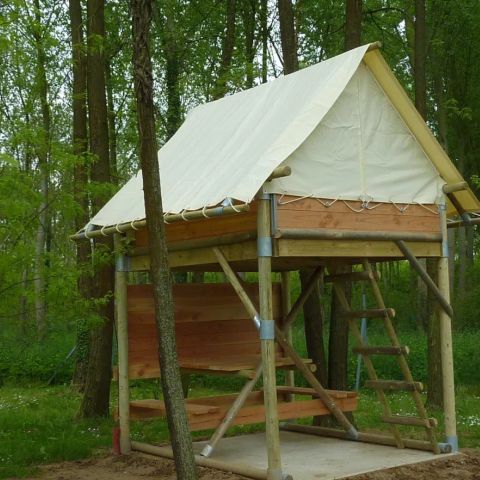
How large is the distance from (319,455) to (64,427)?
383 centimetres

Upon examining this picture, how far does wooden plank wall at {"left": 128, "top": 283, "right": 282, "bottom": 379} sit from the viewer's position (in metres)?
10.1

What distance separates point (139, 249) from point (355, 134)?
2999 mm

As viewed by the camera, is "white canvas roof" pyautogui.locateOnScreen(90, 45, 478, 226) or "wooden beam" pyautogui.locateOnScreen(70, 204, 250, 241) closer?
"wooden beam" pyautogui.locateOnScreen(70, 204, 250, 241)

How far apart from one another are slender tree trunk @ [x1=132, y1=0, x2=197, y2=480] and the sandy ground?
2168 millimetres

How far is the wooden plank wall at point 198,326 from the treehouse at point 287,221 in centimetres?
2

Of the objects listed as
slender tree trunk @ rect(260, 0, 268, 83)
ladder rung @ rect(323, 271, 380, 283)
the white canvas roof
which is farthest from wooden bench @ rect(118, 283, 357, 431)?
slender tree trunk @ rect(260, 0, 268, 83)

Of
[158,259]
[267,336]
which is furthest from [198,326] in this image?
[158,259]

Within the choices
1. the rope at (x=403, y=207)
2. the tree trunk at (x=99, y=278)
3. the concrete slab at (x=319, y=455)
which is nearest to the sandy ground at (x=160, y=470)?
the concrete slab at (x=319, y=455)

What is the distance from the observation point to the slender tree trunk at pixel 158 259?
627 centimetres

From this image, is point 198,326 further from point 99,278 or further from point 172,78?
point 172,78

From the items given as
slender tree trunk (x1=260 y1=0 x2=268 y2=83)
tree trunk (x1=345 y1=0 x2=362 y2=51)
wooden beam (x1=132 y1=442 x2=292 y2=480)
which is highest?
slender tree trunk (x1=260 y1=0 x2=268 y2=83)

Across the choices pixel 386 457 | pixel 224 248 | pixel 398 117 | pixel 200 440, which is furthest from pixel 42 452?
pixel 398 117

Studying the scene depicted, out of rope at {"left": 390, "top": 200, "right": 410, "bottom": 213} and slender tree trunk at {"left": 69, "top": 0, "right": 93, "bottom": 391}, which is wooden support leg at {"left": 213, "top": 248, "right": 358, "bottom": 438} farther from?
slender tree trunk at {"left": 69, "top": 0, "right": 93, "bottom": 391}

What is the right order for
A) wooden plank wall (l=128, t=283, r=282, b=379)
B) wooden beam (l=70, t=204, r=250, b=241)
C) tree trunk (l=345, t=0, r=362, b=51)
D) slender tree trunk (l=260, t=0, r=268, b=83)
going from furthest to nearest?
1. slender tree trunk (l=260, t=0, r=268, b=83)
2. tree trunk (l=345, t=0, r=362, b=51)
3. wooden plank wall (l=128, t=283, r=282, b=379)
4. wooden beam (l=70, t=204, r=250, b=241)
